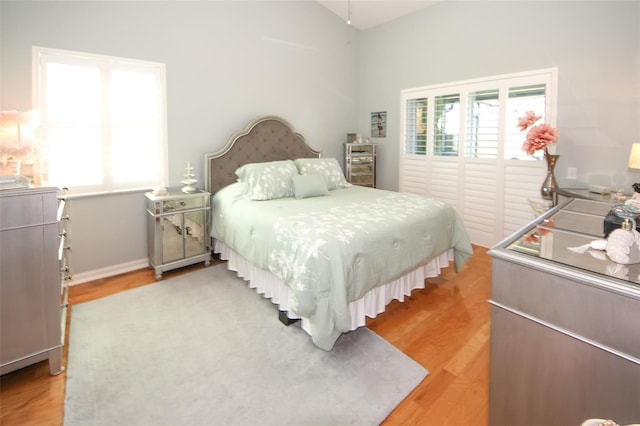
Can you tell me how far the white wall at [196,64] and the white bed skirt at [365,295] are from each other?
1.25 metres

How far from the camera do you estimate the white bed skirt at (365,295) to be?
2432 mm

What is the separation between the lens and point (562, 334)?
1.17m

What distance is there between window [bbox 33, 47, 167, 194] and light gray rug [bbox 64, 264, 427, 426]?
1268 millimetres

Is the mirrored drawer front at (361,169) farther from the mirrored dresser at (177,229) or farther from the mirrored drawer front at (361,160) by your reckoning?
the mirrored dresser at (177,229)

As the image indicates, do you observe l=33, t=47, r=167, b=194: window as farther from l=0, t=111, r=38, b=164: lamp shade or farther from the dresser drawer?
the dresser drawer

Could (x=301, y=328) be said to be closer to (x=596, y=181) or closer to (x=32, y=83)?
(x=32, y=83)

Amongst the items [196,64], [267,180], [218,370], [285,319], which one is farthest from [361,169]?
[218,370]

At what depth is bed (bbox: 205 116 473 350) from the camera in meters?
2.18

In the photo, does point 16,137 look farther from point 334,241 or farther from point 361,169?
point 361,169

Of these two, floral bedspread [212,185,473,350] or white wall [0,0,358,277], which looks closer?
floral bedspread [212,185,473,350]

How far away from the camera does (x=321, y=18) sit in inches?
192

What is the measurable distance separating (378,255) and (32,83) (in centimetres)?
313

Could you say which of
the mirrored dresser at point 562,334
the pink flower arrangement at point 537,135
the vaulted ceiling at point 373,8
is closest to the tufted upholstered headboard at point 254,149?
the vaulted ceiling at point 373,8

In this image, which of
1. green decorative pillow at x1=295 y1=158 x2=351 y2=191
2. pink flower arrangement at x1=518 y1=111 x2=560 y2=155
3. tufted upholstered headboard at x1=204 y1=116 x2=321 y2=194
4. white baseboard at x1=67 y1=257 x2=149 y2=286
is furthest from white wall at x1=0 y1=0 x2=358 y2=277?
pink flower arrangement at x1=518 y1=111 x2=560 y2=155
